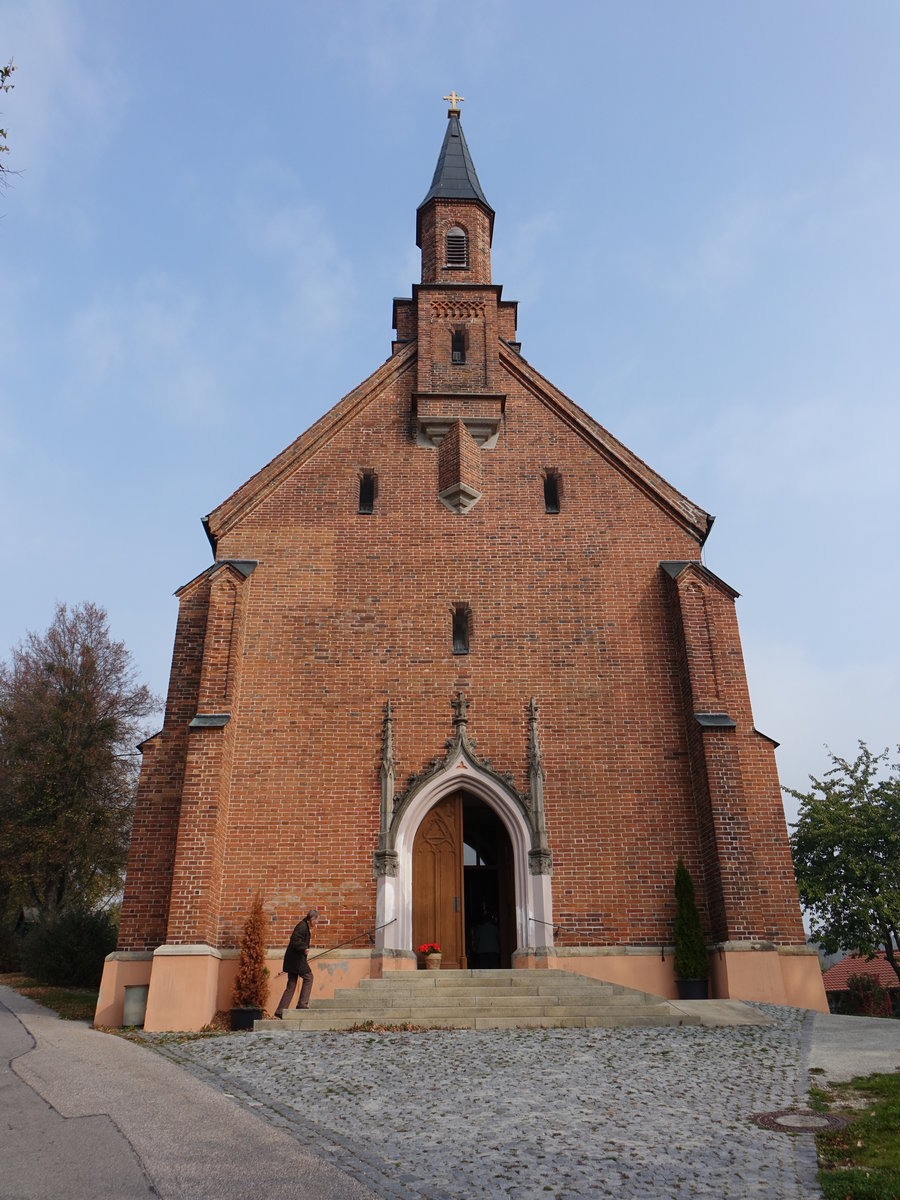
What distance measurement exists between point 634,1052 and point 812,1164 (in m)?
4.00

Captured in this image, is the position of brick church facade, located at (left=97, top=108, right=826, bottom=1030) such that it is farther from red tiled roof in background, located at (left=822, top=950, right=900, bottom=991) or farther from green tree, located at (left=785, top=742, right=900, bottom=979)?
red tiled roof in background, located at (left=822, top=950, right=900, bottom=991)

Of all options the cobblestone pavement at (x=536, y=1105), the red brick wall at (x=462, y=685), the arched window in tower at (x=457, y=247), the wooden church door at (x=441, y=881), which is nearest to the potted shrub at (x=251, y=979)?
the red brick wall at (x=462, y=685)

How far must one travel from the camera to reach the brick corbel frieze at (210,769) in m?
13.8

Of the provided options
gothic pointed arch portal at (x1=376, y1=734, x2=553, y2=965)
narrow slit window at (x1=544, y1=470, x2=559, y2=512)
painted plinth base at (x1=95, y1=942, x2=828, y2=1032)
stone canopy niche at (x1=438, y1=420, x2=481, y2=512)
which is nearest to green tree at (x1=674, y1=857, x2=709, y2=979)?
painted plinth base at (x1=95, y1=942, x2=828, y2=1032)

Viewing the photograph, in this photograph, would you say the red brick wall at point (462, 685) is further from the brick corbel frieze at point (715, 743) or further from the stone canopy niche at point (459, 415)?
the stone canopy niche at point (459, 415)

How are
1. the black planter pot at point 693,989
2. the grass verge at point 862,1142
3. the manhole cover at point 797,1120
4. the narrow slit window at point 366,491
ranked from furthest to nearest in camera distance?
the narrow slit window at point 366,491
the black planter pot at point 693,989
the manhole cover at point 797,1120
the grass verge at point 862,1142

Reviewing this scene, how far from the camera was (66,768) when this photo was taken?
28.1 metres

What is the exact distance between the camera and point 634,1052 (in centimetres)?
952

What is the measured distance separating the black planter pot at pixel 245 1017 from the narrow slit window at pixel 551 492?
10.2 meters

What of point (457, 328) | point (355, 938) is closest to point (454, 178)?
point (457, 328)

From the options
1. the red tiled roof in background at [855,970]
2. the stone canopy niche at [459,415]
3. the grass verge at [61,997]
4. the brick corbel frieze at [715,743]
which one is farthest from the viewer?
the red tiled roof in background at [855,970]

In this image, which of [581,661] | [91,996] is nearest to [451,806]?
[581,661]

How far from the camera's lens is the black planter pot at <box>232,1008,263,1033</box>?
12.8m

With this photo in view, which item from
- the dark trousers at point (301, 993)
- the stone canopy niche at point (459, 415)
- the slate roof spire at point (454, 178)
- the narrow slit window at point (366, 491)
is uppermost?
the slate roof spire at point (454, 178)
